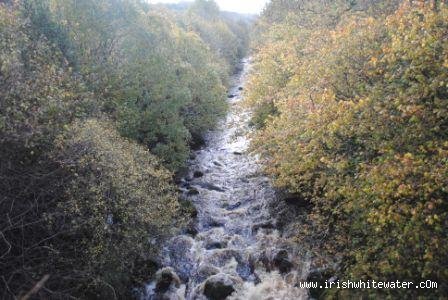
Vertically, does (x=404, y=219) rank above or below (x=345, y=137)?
below

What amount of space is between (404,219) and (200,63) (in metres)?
30.3

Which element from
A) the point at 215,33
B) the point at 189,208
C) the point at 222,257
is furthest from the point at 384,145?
the point at 215,33

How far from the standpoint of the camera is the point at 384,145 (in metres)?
13.4

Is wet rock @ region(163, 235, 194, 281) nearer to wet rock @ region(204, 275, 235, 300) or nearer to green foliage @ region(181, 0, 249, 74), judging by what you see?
wet rock @ region(204, 275, 235, 300)

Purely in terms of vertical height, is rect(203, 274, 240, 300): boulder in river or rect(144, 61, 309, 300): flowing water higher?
rect(144, 61, 309, 300): flowing water

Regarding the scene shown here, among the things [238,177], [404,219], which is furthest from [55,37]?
[404,219]

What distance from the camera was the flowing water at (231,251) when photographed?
1803 centimetres

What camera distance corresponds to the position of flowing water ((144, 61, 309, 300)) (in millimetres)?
18031

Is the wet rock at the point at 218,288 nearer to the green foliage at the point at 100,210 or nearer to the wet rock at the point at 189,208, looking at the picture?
the green foliage at the point at 100,210

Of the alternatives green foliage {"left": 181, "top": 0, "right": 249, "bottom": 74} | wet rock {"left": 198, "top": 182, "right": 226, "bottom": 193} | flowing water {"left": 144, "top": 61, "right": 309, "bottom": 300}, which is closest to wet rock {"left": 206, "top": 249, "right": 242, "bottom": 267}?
flowing water {"left": 144, "top": 61, "right": 309, "bottom": 300}

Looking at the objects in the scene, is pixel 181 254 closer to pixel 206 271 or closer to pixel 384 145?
pixel 206 271

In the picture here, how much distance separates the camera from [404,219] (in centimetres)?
1220

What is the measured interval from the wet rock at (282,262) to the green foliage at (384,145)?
131 cm

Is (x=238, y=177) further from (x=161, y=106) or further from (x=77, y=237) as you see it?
(x=77, y=237)
